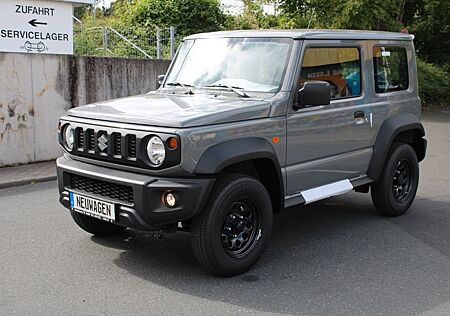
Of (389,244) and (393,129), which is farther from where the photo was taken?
(393,129)

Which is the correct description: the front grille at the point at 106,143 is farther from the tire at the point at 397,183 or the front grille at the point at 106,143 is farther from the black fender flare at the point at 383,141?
the tire at the point at 397,183

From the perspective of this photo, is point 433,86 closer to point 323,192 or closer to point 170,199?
point 323,192

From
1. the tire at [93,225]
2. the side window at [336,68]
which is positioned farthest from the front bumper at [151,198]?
the side window at [336,68]

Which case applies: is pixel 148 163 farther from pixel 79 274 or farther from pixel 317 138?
pixel 317 138

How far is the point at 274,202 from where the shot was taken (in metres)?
5.09

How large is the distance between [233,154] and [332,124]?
1394 millimetres

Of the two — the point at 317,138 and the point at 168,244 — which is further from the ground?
the point at 317,138

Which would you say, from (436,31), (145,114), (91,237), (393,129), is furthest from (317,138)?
(436,31)

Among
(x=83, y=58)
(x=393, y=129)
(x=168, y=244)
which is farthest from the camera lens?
(x=83, y=58)

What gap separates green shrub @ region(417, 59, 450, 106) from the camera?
66.5ft

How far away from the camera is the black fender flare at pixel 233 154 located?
4332mm

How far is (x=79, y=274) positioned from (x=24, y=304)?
632 millimetres

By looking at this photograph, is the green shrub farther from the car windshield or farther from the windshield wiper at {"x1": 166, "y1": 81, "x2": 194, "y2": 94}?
the windshield wiper at {"x1": 166, "y1": 81, "x2": 194, "y2": 94}

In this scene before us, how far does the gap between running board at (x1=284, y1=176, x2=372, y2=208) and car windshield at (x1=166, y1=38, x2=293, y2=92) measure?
3.17 feet
